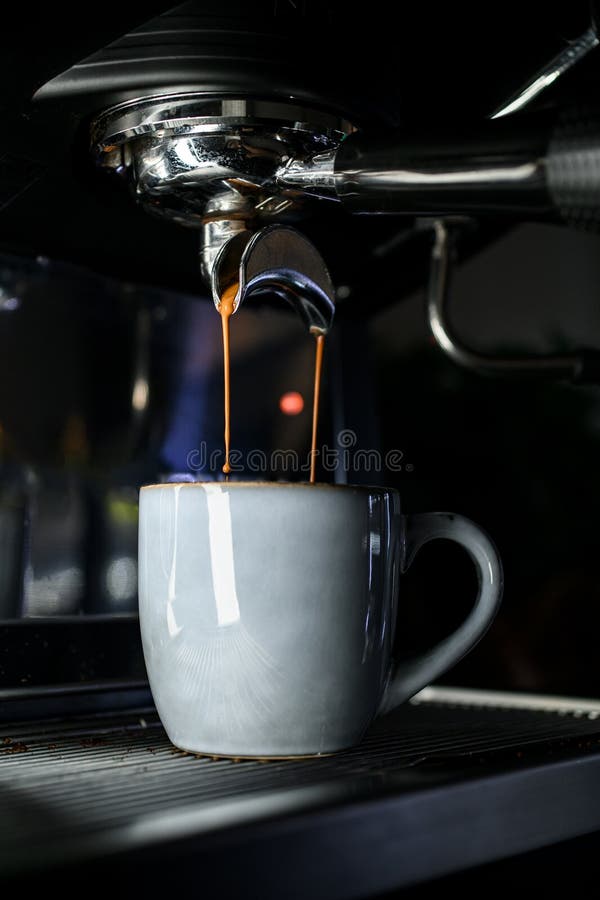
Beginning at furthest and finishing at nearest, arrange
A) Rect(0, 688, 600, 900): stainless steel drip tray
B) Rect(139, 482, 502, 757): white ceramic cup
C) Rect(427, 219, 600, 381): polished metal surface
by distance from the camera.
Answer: Rect(427, 219, 600, 381): polished metal surface → Rect(139, 482, 502, 757): white ceramic cup → Rect(0, 688, 600, 900): stainless steel drip tray

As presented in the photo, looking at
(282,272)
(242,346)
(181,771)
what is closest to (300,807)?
(181,771)

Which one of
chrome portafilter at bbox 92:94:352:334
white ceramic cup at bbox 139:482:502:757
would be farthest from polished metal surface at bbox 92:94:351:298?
white ceramic cup at bbox 139:482:502:757

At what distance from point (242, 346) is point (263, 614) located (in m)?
0.27

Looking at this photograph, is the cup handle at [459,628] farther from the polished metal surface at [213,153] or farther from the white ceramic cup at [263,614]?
the polished metal surface at [213,153]

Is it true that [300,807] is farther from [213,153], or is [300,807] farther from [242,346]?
[242,346]

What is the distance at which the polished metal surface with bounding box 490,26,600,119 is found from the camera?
0.41 metres

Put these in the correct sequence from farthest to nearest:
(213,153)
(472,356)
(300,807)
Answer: (472,356), (213,153), (300,807)

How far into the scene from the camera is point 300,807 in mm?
277

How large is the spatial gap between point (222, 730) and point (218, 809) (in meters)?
0.09

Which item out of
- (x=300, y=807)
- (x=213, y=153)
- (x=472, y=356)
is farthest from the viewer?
(x=472, y=356)

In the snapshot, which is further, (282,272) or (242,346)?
(242,346)

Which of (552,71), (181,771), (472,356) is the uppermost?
(552,71)

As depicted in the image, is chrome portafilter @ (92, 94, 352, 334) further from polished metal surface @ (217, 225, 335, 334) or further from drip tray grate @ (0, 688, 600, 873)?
drip tray grate @ (0, 688, 600, 873)

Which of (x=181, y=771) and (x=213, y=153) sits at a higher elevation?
(x=213, y=153)
